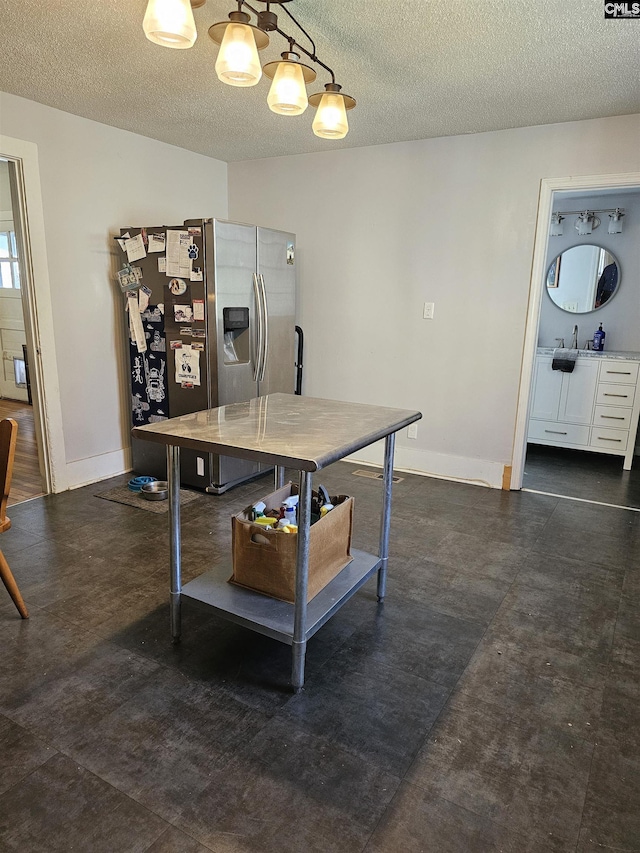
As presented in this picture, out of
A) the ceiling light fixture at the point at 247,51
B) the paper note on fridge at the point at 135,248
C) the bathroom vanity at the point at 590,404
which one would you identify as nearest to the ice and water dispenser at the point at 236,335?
the paper note on fridge at the point at 135,248

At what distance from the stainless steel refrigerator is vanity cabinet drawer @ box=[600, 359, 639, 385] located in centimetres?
268

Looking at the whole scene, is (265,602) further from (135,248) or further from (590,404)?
(590,404)

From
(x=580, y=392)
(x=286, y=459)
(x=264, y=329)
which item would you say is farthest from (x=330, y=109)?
(x=580, y=392)

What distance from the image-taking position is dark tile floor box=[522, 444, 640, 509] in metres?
3.91

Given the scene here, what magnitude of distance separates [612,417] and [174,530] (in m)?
3.91

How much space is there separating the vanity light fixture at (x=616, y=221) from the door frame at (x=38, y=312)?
453cm

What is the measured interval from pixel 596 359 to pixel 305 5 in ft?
11.6

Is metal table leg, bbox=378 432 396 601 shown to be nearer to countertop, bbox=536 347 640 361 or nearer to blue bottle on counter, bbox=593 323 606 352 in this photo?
countertop, bbox=536 347 640 361

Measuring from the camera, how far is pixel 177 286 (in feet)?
11.6

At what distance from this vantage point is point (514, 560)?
2871mm

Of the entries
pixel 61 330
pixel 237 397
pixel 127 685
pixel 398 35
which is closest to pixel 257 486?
pixel 237 397

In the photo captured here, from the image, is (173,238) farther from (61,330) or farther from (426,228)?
(426,228)

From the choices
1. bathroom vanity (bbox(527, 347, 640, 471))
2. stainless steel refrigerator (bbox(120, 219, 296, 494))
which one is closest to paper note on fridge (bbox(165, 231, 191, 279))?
stainless steel refrigerator (bbox(120, 219, 296, 494))

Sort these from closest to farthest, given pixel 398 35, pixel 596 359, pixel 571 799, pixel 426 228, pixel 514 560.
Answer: pixel 571 799 → pixel 398 35 → pixel 514 560 → pixel 426 228 → pixel 596 359
